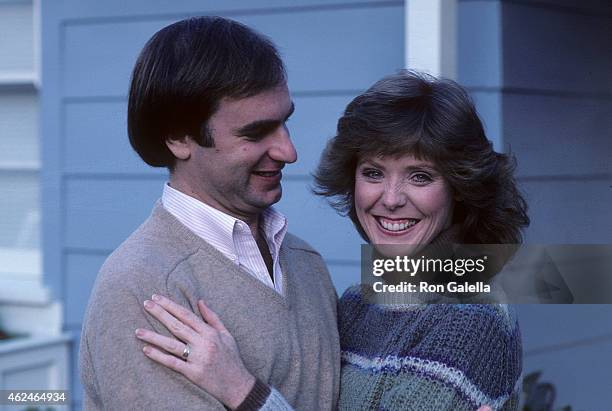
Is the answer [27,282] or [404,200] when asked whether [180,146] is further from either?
[27,282]

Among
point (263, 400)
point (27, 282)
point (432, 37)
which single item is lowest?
point (27, 282)

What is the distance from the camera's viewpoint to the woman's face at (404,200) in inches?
79.5

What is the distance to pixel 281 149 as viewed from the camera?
1857 millimetres

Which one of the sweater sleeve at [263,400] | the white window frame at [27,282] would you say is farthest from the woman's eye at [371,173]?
the white window frame at [27,282]

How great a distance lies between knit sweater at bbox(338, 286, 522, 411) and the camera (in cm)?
181

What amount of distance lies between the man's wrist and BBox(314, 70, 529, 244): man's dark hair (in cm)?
59

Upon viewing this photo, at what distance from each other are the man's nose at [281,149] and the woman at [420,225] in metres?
0.26

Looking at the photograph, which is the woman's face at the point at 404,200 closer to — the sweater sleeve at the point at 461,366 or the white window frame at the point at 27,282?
the sweater sleeve at the point at 461,366

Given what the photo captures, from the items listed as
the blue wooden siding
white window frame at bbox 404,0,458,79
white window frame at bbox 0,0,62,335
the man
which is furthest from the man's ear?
white window frame at bbox 0,0,62,335

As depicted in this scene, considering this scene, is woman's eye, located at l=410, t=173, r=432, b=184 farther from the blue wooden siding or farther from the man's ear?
the blue wooden siding

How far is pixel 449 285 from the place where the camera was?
6.52 ft

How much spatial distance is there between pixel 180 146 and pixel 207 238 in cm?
18

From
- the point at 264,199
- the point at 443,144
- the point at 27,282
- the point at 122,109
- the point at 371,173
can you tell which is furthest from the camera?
the point at 27,282

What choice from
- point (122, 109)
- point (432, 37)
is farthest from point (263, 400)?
point (122, 109)
